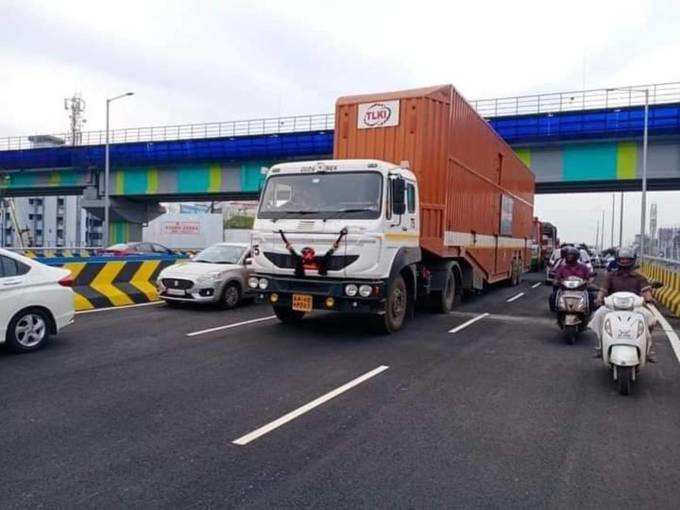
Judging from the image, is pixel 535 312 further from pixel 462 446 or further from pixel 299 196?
pixel 462 446

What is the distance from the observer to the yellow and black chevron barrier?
40.0 feet

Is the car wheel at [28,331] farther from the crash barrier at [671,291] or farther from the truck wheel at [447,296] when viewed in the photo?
the crash barrier at [671,291]

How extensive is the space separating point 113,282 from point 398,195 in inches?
305

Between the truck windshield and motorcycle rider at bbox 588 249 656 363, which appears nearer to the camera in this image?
motorcycle rider at bbox 588 249 656 363

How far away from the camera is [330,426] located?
4.98 meters

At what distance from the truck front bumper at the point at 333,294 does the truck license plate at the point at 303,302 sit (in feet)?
0.14

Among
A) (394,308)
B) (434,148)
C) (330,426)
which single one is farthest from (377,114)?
(330,426)

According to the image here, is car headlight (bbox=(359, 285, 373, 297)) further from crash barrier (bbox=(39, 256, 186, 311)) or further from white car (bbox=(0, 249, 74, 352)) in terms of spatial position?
crash barrier (bbox=(39, 256, 186, 311))

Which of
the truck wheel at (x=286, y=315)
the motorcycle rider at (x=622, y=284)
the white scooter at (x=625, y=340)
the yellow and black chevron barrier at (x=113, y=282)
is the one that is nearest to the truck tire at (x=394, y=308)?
the truck wheel at (x=286, y=315)

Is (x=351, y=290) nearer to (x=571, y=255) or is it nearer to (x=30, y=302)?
(x=571, y=255)

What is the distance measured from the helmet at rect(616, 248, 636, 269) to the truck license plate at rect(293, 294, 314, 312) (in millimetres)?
4442

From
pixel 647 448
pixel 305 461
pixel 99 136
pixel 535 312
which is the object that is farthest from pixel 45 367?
pixel 99 136

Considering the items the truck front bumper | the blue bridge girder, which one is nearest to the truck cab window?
the truck front bumper

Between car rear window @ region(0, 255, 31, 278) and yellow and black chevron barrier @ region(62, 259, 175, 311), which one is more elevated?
car rear window @ region(0, 255, 31, 278)
